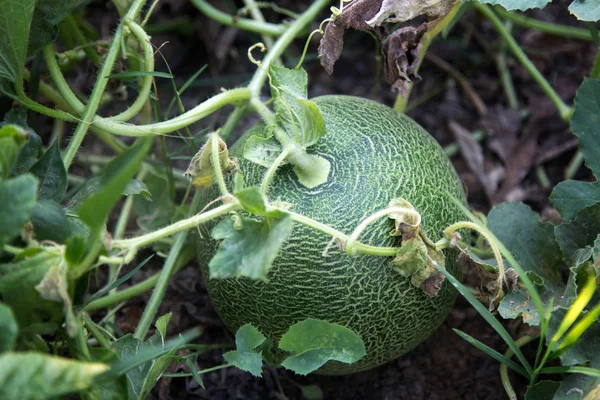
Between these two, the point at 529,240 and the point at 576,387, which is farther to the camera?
the point at 529,240

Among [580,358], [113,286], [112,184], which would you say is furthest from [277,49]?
[580,358]

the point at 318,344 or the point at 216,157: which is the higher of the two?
the point at 216,157

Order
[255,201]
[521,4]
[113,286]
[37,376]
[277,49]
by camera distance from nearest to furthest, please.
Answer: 1. [37,376]
2. [255,201]
3. [113,286]
4. [521,4]
5. [277,49]

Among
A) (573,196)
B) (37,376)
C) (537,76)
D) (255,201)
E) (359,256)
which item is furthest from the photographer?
(537,76)

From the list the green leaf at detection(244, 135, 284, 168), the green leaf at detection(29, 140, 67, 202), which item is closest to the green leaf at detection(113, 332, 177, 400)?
the green leaf at detection(29, 140, 67, 202)

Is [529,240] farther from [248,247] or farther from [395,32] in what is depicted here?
[248,247]

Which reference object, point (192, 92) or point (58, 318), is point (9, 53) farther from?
point (192, 92)

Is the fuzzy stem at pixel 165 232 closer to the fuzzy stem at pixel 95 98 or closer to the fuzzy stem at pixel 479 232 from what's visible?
the fuzzy stem at pixel 95 98

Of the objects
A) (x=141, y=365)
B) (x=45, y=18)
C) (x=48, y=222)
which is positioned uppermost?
(x=45, y=18)
